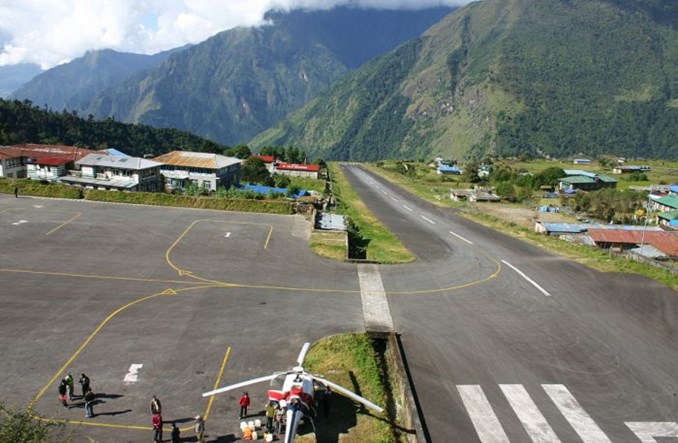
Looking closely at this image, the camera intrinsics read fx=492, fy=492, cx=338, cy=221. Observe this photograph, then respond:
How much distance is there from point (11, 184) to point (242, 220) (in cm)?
3274

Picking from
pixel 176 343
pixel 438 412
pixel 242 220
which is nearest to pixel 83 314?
pixel 176 343

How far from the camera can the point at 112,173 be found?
274 feet

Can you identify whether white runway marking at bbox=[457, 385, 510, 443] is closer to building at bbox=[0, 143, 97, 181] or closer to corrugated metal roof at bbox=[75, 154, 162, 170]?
corrugated metal roof at bbox=[75, 154, 162, 170]

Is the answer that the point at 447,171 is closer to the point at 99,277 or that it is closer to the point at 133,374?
the point at 99,277

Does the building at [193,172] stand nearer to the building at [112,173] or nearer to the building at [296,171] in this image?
the building at [112,173]

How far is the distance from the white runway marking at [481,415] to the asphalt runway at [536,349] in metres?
0.05

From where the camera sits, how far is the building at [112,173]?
264 feet

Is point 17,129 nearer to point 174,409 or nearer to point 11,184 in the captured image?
point 11,184

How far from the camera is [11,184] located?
65.7 m

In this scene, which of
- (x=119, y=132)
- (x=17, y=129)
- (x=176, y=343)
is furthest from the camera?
(x=119, y=132)

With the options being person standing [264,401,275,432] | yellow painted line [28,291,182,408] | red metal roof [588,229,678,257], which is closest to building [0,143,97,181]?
yellow painted line [28,291,182,408]

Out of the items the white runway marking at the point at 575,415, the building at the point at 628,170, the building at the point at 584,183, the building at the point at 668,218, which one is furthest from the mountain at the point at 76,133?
the building at the point at 628,170

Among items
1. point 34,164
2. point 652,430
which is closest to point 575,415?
point 652,430

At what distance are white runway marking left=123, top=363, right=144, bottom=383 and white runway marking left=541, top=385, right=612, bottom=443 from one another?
22904mm
